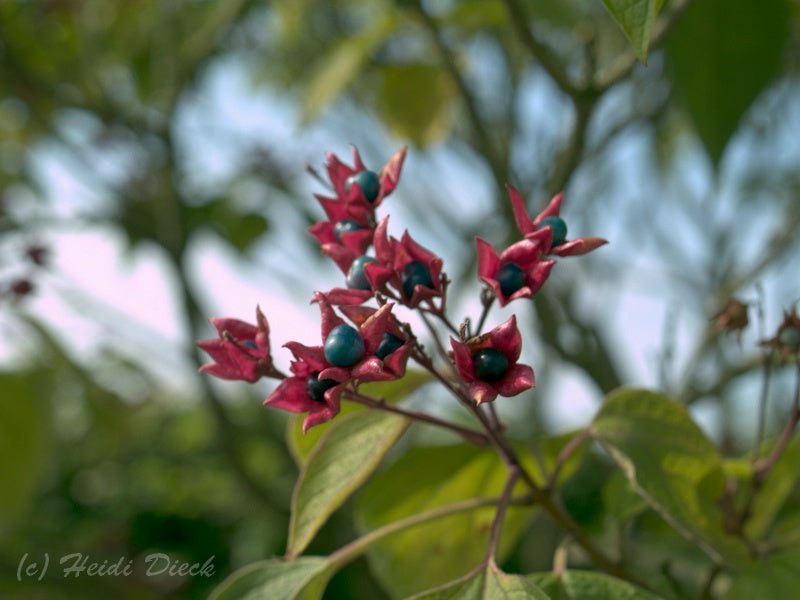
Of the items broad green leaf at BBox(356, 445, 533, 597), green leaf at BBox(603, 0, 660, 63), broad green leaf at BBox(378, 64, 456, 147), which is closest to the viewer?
green leaf at BBox(603, 0, 660, 63)

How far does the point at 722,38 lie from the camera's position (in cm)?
89

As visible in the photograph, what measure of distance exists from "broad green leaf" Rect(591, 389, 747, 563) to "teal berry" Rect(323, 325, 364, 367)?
0.22m

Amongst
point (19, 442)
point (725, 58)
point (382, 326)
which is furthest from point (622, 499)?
point (19, 442)

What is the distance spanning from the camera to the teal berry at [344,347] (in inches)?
17.5

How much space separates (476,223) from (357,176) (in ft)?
4.67

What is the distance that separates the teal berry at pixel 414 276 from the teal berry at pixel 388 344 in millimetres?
34

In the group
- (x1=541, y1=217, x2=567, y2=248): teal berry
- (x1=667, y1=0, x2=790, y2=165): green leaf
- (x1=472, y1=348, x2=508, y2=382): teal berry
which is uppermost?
(x1=667, y1=0, x2=790, y2=165): green leaf

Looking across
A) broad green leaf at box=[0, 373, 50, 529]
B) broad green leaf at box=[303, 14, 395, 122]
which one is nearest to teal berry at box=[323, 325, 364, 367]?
broad green leaf at box=[303, 14, 395, 122]

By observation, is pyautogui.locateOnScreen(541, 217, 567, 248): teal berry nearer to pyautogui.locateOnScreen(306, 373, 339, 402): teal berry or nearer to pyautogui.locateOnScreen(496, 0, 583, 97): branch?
pyautogui.locateOnScreen(306, 373, 339, 402): teal berry

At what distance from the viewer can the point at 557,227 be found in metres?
0.51

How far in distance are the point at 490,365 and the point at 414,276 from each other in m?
0.08

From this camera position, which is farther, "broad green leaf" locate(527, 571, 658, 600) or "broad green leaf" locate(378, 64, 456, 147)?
"broad green leaf" locate(378, 64, 456, 147)

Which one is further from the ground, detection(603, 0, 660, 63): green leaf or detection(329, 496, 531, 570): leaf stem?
detection(603, 0, 660, 63): green leaf

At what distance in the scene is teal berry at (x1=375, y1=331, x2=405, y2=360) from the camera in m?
0.47
